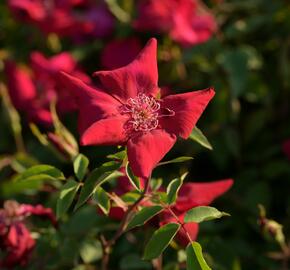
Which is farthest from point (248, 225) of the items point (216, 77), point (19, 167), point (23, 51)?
point (23, 51)

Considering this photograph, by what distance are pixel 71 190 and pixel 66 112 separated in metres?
0.70

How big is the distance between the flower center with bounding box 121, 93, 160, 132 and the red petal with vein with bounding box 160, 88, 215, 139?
2 centimetres

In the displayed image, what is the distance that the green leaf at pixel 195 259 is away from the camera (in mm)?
847

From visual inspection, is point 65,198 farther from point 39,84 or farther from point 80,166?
point 39,84

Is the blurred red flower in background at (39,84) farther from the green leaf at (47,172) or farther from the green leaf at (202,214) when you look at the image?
the green leaf at (202,214)

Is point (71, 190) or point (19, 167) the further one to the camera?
point (19, 167)

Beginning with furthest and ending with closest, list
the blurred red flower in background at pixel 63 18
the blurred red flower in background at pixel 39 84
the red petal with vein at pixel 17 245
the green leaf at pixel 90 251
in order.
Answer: the blurred red flower in background at pixel 63 18, the blurred red flower in background at pixel 39 84, the green leaf at pixel 90 251, the red petal with vein at pixel 17 245

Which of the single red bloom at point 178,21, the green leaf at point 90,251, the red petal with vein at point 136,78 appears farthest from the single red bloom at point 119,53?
the red petal with vein at point 136,78

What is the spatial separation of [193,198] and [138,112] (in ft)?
0.75

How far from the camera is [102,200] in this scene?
93 centimetres

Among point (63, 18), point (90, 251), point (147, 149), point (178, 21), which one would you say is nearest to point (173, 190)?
point (147, 149)

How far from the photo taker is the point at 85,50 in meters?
1.75

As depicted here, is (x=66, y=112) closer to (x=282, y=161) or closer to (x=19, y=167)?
(x=19, y=167)

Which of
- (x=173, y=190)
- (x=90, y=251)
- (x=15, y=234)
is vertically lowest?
(x=90, y=251)
